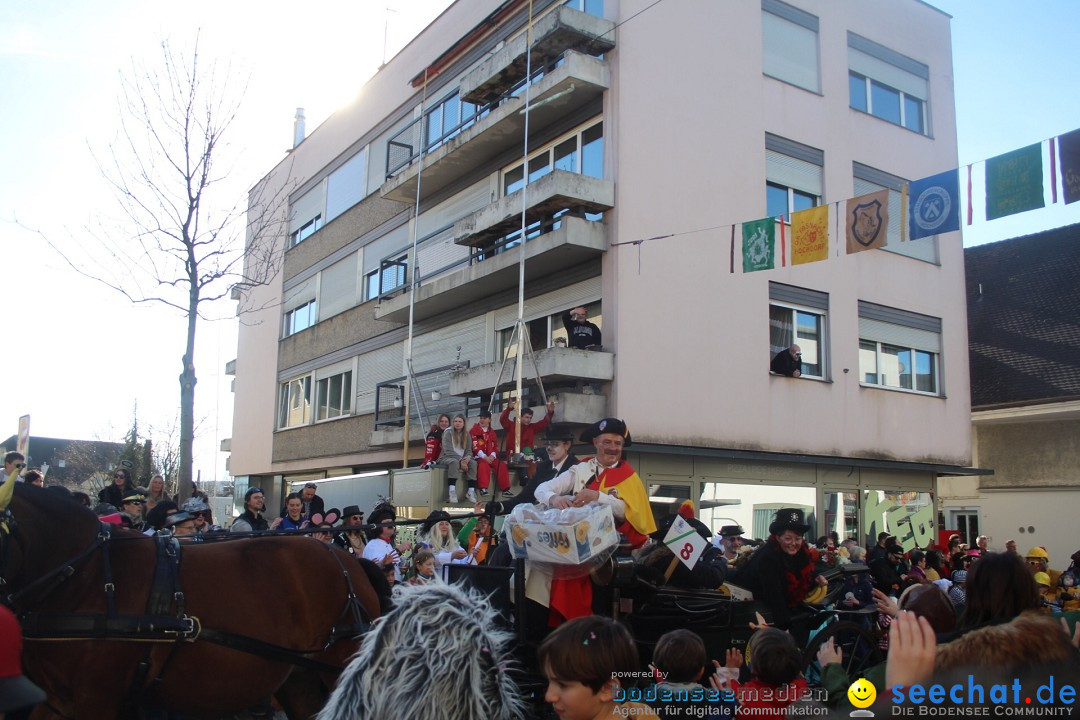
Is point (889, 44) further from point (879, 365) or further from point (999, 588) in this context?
point (999, 588)

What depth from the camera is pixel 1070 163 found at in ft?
34.5

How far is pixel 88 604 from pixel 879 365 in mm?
18026

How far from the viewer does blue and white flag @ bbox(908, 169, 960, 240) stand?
12.2 meters

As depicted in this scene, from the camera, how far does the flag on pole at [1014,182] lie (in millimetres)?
10945

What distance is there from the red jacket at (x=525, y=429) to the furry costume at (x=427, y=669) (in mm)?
12376

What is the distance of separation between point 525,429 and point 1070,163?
867 centimetres

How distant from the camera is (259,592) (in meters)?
5.68

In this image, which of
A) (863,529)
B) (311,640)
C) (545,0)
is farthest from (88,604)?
(863,529)

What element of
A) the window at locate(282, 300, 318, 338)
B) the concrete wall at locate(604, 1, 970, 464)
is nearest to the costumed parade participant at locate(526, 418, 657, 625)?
the concrete wall at locate(604, 1, 970, 464)

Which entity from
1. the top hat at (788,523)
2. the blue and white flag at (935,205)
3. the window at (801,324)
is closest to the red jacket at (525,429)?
the window at (801,324)

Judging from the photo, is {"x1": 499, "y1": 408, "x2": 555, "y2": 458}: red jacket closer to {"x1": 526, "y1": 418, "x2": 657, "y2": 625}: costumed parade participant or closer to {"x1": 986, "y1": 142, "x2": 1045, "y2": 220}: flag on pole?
{"x1": 986, "y1": 142, "x2": 1045, "y2": 220}: flag on pole

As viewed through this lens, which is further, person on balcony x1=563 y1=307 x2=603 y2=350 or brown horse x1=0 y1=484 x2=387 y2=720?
person on balcony x1=563 y1=307 x2=603 y2=350

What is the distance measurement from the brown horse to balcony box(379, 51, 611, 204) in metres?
12.0

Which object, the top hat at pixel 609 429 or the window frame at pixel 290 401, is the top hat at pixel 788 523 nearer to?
the top hat at pixel 609 429
